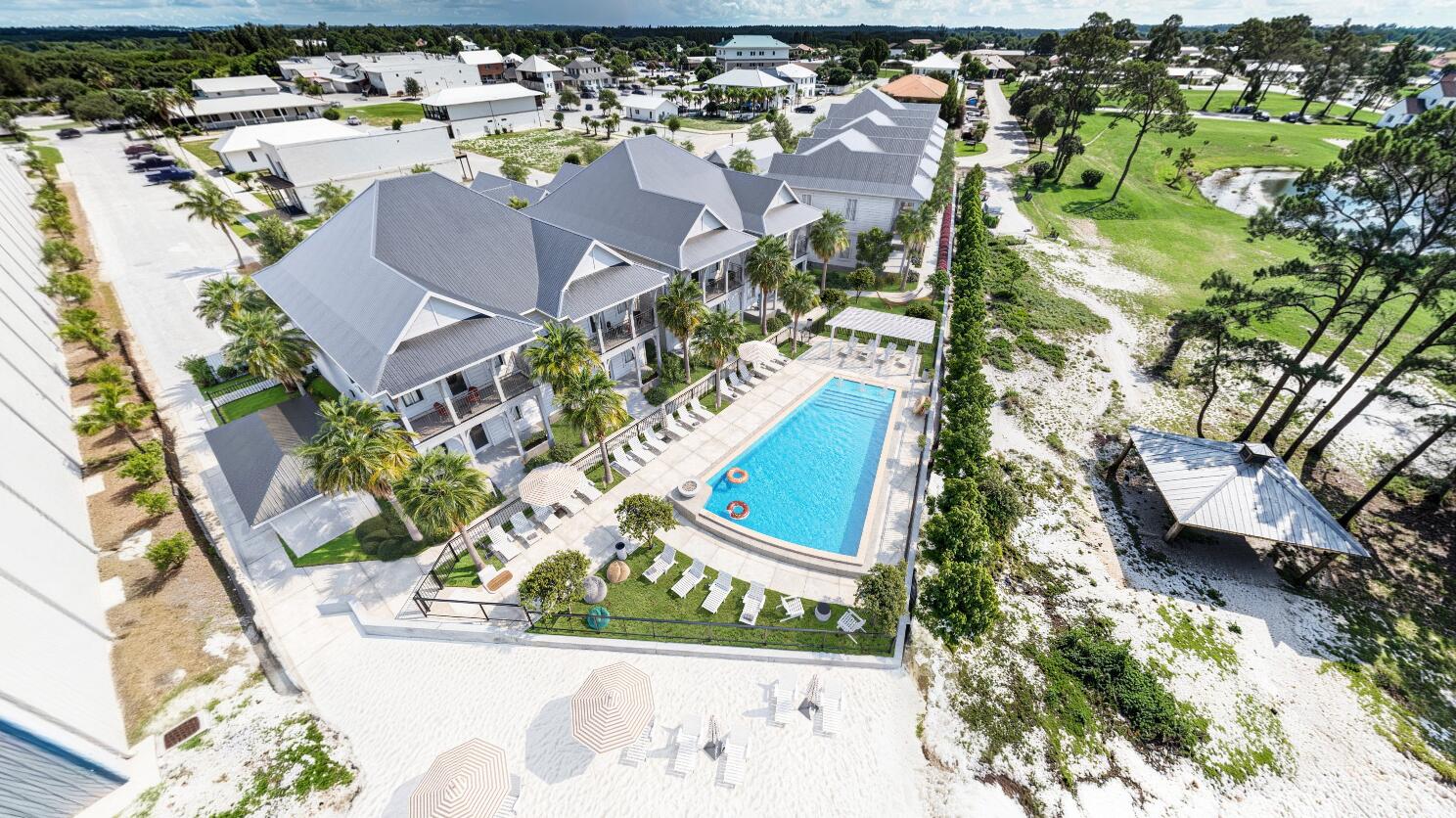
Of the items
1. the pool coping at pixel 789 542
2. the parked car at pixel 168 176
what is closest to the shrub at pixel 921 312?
the pool coping at pixel 789 542

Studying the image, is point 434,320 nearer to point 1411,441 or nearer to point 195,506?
point 195,506

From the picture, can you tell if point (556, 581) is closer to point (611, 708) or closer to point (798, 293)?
point (611, 708)

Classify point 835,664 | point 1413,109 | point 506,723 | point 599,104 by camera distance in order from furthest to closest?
point 599,104
point 1413,109
point 835,664
point 506,723

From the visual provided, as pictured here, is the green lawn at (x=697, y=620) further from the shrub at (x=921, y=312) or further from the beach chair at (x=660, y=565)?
the shrub at (x=921, y=312)

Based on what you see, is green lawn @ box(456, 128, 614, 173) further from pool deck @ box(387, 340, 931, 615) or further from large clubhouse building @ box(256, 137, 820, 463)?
pool deck @ box(387, 340, 931, 615)

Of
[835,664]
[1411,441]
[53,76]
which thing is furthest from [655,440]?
[53,76]
